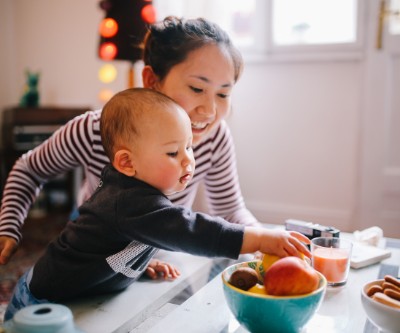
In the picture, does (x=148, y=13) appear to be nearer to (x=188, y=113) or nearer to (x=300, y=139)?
(x=300, y=139)

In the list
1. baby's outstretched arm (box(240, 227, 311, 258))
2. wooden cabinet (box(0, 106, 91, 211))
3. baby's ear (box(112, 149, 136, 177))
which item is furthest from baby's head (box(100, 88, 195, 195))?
wooden cabinet (box(0, 106, 91, 211))

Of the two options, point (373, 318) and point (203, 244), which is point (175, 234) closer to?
point (203, 244)

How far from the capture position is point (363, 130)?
2.83 metres

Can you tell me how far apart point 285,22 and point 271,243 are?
254 cm

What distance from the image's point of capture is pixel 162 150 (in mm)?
825

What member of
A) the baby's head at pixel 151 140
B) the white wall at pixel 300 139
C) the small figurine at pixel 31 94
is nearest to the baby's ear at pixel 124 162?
the baby's head at pixel 151 140

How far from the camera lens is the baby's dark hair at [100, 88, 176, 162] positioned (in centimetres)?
83

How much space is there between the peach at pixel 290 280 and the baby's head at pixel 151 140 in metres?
0.27

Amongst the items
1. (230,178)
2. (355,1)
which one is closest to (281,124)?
(355,1)

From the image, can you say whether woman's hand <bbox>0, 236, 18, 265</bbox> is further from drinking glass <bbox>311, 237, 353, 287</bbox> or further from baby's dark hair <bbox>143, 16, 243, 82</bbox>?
drinking glass <bbox>311, 237, 353, 287</bbox>

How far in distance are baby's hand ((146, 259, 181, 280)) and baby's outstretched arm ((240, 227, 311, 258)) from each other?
0.27 m

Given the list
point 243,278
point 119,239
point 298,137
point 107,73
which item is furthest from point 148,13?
point 243,278

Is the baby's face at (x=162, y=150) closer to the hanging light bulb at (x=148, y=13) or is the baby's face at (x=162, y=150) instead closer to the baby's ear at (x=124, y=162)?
the baby's ear at (x=124, y=162)

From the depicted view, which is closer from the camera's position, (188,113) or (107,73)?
(188,113)
